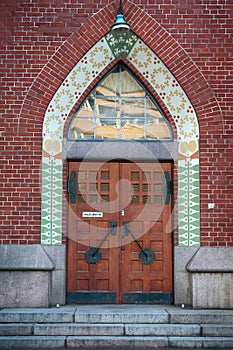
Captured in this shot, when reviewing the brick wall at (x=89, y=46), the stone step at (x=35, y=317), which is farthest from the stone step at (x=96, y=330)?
the brick wall at (x=89, y=46)

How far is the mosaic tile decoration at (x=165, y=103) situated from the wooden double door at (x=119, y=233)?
30cm

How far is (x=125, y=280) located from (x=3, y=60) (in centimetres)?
436

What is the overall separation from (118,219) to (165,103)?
7.20 feet

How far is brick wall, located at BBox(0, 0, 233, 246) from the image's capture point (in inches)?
342

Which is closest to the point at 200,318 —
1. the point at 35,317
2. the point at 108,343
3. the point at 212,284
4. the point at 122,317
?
the point at 212,284

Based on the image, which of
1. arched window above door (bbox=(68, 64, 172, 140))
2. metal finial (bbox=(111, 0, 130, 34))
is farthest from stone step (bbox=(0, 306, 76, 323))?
metal finial (bbox=(111, 0, 130, 34))

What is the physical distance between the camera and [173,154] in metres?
8.85

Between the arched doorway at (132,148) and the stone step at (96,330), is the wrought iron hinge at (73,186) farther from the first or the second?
the stone step at (96,330)

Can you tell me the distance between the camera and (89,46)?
8.86 metres

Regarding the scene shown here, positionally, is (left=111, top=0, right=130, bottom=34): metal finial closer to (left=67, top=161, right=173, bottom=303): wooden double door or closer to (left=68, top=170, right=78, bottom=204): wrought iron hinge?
(left=67, top=161, right=173, bottom=303): wooden double door

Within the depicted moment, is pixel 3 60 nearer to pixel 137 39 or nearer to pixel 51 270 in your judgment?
pixel 137 39

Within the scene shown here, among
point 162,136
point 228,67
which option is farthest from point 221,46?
point 162,136

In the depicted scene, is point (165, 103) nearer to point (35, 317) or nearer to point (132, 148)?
point (132, 148)

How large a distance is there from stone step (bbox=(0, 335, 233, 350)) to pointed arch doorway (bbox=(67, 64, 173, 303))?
1289mm
